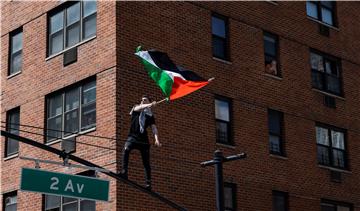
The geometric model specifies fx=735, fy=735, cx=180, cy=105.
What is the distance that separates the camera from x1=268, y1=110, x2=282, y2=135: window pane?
25.0 meters

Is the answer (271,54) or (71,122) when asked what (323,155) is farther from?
(71,122)

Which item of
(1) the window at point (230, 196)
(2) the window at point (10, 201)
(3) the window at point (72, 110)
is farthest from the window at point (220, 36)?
(2) the window at point (10, 201)

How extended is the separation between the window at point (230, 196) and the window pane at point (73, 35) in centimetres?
654

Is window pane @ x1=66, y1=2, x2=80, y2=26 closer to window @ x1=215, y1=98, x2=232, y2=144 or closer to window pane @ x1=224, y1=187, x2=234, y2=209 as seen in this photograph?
window @ x1=215, y1=98, x2=232, y2=144

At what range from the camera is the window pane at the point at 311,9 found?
2798 cm

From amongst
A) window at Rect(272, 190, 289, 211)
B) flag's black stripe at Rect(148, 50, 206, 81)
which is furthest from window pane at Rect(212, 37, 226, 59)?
flag's black stripe at Rect(148, 50, 206, 81)

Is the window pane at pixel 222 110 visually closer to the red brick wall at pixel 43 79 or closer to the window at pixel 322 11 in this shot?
the red brick wall at pixel 43 79

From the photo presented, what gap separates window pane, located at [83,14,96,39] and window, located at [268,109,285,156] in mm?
6707

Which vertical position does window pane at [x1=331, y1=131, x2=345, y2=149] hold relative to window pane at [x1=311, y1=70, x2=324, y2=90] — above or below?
below

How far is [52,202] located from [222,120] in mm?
5900

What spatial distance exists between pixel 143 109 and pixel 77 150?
725 centimetres

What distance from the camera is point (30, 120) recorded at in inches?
934

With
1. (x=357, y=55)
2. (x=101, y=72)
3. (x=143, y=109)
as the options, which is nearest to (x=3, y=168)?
(x=101, y=72)

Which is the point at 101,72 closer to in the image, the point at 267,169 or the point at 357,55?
the point at 267,169
